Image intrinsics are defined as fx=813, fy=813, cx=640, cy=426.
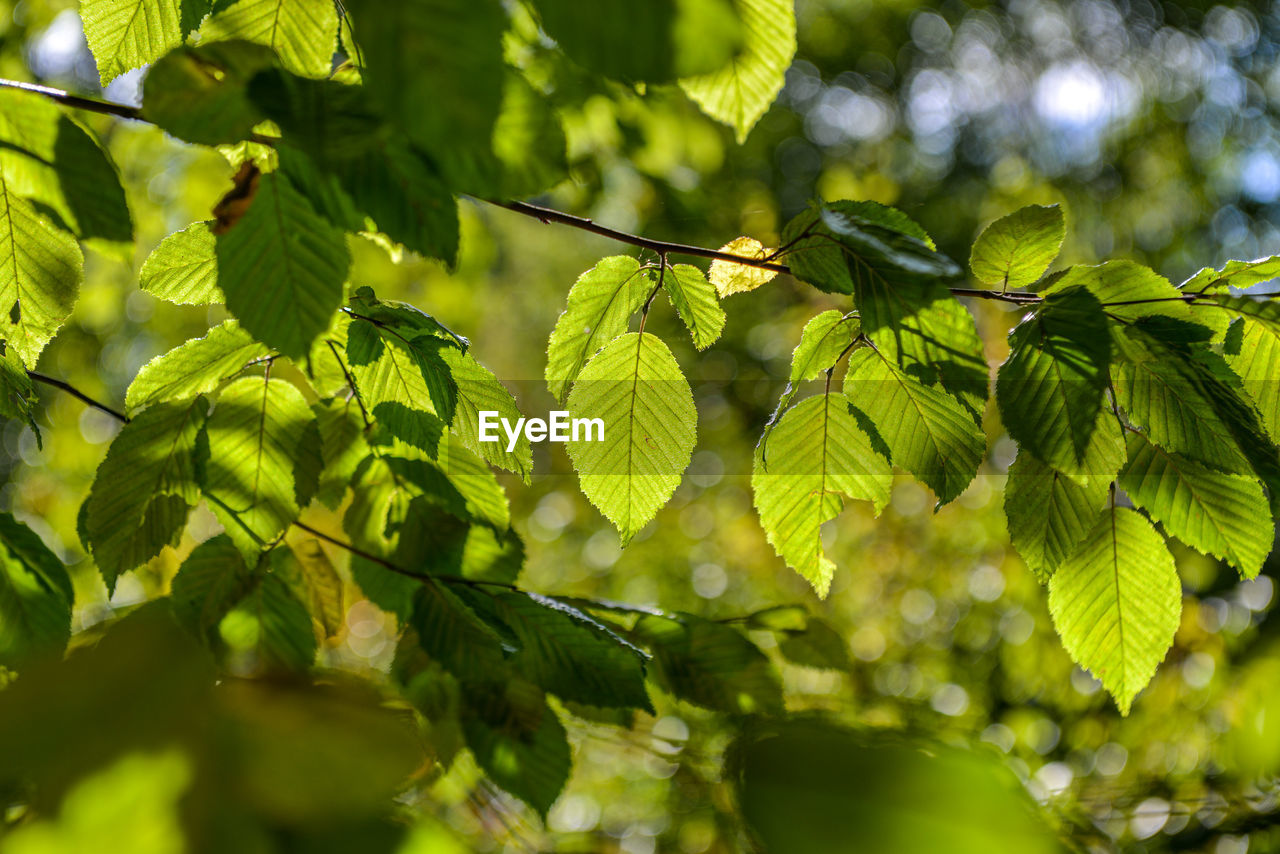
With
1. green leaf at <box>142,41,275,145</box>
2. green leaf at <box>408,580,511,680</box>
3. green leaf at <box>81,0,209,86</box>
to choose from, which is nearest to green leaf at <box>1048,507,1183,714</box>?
green leaf at <box>408,580,511,680</box>

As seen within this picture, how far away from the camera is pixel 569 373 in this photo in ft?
2.34

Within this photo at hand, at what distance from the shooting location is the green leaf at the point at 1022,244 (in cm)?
66

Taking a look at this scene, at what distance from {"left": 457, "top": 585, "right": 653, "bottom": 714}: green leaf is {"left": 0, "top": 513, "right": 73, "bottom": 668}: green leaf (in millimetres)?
314

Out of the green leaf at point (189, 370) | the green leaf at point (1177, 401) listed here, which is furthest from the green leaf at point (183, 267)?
the green leaf at point (1177, 401)

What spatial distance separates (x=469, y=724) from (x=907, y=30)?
6.28m

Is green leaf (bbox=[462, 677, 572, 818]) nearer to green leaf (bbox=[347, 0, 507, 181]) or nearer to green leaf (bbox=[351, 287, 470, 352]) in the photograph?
green leaf (bbox=[351, 287, 470, 352])

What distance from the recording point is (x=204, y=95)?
0.45 m

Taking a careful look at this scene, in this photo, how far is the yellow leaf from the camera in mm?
671

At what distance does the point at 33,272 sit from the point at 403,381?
11.1 inches

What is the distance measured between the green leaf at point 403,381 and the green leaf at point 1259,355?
1.98 feet

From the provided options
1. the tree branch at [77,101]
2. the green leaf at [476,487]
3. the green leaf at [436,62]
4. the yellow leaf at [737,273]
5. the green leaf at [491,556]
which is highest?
the green leaf at [436,62]

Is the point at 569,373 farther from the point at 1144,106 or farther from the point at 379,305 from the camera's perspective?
the point at 1144,106

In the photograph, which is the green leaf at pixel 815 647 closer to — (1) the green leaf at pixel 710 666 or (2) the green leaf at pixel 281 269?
(1) the green leaf at pixel 710 666

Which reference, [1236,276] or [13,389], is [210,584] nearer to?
[13,389]
